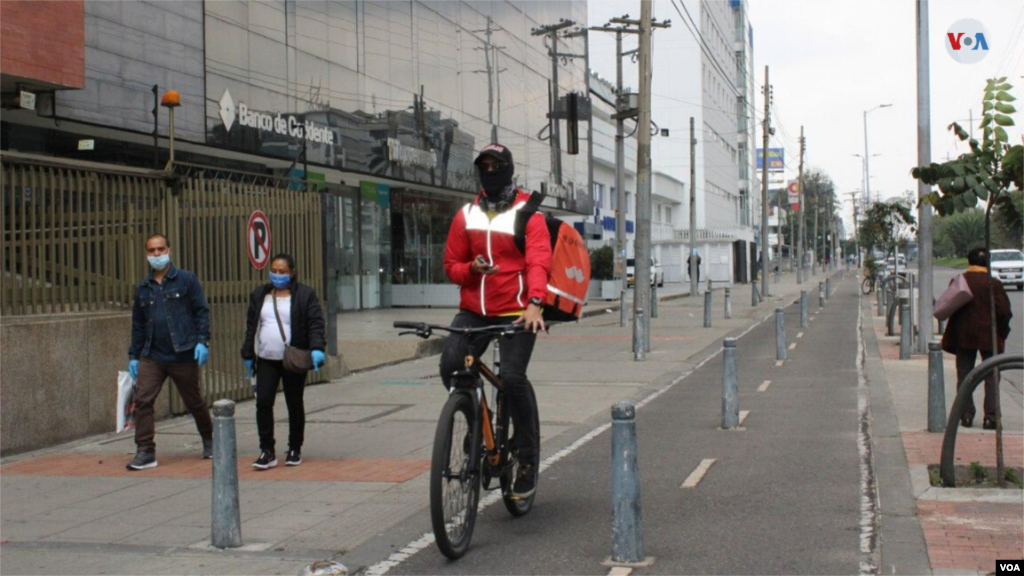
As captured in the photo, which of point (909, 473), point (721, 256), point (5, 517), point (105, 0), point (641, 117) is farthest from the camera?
point (721, 256)

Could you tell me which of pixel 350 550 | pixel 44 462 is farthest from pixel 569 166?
pixel 350 550

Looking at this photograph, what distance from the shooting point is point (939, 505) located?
23.8 feet

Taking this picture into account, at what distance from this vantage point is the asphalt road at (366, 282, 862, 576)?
19.7 ft

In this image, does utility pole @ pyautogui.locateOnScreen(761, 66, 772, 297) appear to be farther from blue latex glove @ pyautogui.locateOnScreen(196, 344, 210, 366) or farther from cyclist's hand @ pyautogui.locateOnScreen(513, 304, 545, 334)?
cyclist's hand @ pyautogui.locateOnScreen(513, 304, 545, 334)

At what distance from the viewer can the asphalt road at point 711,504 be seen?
5.99 m

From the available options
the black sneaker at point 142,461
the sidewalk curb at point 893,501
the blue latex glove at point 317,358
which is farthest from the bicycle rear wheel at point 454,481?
the black sneaker at point 142,461

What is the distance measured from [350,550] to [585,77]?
38.7m

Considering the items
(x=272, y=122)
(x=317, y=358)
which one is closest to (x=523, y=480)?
(x=317, y=358)

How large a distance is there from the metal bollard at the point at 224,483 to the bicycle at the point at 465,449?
3.91ft

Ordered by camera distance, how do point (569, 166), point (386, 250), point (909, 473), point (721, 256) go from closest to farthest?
1. point (909, 473)
2. point (386, 250)
3. point (569, 166)
4. point (721, 256)

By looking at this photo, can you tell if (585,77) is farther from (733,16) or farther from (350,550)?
(733,16)

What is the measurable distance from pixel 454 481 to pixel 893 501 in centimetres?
324

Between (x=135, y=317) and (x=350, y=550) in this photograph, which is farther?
(x=135, y=317)

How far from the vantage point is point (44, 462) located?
959cm
